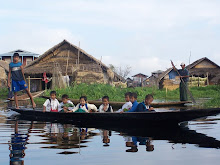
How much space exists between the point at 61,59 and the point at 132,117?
17.8m

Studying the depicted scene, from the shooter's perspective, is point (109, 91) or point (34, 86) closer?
point (109, 91)

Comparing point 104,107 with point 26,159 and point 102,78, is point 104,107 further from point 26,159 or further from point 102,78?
point 102,78

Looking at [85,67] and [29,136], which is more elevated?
[85,67]

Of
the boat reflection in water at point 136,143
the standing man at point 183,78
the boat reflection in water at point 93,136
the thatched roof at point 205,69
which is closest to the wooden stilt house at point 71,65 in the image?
the standing man at point 183,78

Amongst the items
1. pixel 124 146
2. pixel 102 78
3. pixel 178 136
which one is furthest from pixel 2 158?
pixel 102 78

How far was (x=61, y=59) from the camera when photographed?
23.7 metres

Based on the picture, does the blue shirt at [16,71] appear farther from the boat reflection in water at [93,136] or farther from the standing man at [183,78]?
the standing man at [183,78]

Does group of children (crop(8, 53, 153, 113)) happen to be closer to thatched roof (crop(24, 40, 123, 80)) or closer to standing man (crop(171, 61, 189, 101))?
standing man (crop(171, 61, 189, 101))

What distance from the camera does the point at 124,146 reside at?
475 centimetres

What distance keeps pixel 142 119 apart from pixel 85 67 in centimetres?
1608

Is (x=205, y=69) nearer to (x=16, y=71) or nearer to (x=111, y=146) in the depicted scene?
(x=16, y=71)

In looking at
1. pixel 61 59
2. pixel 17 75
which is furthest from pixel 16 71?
pixel 61 59

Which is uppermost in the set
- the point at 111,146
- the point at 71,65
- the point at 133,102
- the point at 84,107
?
the point at 71,65

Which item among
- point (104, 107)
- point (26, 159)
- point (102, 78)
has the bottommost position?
point (26, 159)
